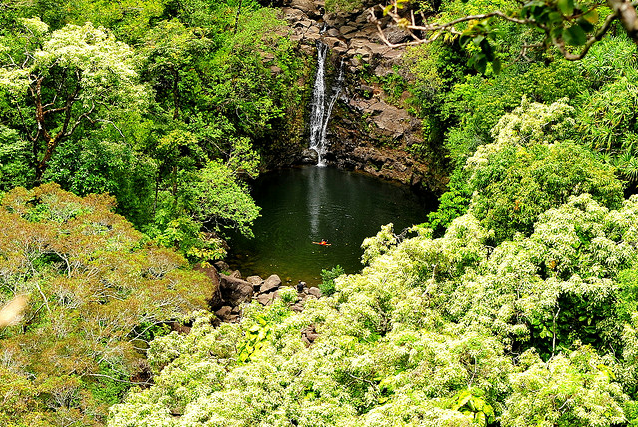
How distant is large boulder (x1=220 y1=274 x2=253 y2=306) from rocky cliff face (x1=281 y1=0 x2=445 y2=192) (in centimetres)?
1676

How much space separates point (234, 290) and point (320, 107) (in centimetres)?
2184

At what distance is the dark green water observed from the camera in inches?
866

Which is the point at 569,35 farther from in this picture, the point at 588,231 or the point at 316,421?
the point at 588,231

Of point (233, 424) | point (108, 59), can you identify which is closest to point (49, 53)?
point (108, 59)

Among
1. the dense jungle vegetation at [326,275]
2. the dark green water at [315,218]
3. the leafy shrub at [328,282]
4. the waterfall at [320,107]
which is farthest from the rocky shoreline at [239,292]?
the waterfall at [320,107]

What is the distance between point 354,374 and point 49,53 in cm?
1294

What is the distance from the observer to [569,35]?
2205 millimetres

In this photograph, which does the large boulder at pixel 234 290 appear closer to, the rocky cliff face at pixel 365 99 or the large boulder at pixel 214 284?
the large boulder at pixel 214 284

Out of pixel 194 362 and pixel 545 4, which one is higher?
pixel 545 4

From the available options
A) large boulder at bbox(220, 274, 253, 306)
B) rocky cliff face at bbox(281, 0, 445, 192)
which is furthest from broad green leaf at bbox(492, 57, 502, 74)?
rocky cliff face at bbox(281, 0, 445, 192)

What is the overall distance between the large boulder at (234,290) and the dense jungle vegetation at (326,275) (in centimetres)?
208

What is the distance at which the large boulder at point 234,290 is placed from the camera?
18.7 meters

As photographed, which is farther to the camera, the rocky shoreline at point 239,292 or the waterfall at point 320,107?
the waterfall at point 320,107

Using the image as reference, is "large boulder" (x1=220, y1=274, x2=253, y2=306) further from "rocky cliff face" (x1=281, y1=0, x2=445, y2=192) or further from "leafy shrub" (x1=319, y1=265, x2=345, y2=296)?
"rocky cliff face" (x1=281, y1=0, x2=445, y2=192)
